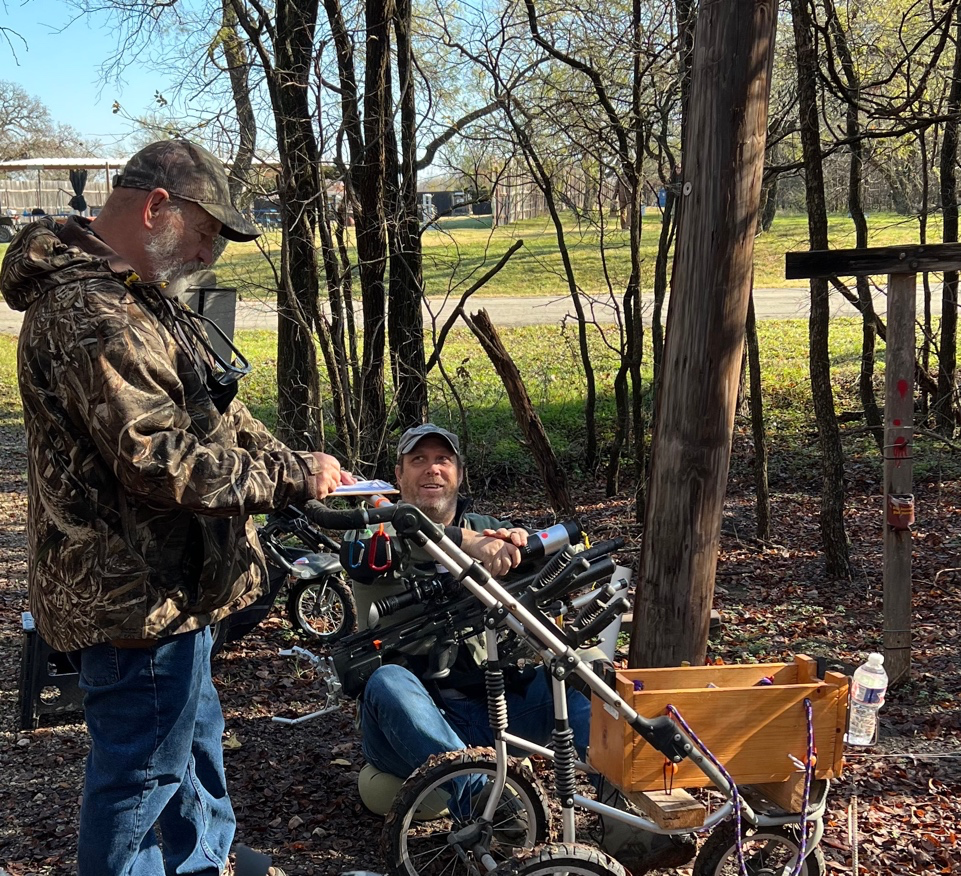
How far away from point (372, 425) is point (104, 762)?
4.99 metres

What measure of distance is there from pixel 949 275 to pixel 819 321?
8.92 feet

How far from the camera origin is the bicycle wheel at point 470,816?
2.95 m

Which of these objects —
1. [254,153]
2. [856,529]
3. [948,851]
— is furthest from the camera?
[856,529]

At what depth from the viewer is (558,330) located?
51.0 ft

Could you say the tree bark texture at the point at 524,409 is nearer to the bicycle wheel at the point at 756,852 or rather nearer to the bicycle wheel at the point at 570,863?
the bicycle wheel at the point at 756,852

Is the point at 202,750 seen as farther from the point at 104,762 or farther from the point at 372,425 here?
the point at 372,425

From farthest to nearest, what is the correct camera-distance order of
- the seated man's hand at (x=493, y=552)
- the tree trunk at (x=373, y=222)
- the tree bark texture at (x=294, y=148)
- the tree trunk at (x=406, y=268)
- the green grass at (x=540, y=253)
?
1. the green grass at (x=540, y=253)
2. the tree trunk at (x=406, y=268)
3. the tree trunk at (x=373, y=222)
4. the tree bark texture at (x=294, y=148)
5. the seated man's hand at (x=493, y=552)

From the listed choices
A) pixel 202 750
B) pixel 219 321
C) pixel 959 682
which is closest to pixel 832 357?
pixel 959 682

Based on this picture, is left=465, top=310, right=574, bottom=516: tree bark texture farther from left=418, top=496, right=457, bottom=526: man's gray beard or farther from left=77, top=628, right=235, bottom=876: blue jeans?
left=77, top=628, right=235, bottom=876: blue jeans

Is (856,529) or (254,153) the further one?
(856,529)

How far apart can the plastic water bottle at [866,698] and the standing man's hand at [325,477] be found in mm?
1744

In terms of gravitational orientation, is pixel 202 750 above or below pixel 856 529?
above

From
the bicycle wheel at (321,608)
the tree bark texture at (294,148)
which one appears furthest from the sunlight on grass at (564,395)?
the bicycle wheel at (321,608)

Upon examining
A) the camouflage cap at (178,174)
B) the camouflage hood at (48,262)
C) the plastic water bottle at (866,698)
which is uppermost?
the camouflage cap at (178,174)
